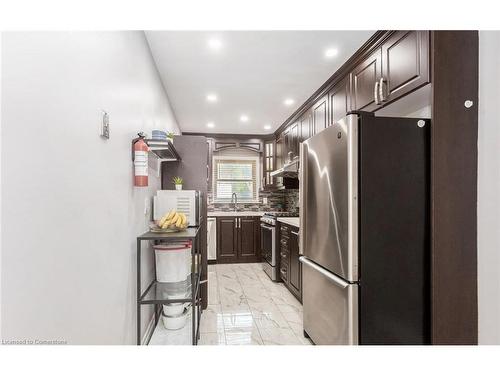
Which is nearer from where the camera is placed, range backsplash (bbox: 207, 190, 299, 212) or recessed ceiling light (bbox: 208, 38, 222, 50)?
recessed ceiling light (bbox: 208, 38, 222, 50)

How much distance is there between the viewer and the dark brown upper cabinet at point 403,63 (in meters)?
1.57

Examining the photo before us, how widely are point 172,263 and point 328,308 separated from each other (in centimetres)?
117

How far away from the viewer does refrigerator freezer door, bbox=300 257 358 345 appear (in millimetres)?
1521

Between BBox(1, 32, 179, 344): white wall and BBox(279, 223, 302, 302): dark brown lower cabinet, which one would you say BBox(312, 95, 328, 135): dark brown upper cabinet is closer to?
BBox(279, 223, 302, 302): dark brown lower cabinet

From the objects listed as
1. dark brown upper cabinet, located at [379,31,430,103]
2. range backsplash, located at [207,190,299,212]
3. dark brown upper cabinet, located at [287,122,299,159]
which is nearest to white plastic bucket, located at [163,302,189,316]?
dark brown upper cabinet, located at [379,31,430,103]

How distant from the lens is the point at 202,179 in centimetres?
280

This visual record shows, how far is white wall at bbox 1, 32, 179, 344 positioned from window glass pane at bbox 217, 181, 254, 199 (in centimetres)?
387

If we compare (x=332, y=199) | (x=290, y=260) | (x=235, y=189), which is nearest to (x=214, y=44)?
(x=332, y=199)

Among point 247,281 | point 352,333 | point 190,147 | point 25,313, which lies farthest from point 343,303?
point 247,281

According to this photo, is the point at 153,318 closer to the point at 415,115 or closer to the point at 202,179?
the point at 202,179

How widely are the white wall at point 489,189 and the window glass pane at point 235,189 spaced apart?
4.32 meters

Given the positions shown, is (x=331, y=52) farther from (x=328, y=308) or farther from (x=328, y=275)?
(x=328, y=308)

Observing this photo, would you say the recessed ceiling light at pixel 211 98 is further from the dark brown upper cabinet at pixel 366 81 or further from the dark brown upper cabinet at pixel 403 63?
the dark brown upper cabinet at pixel 403 63
